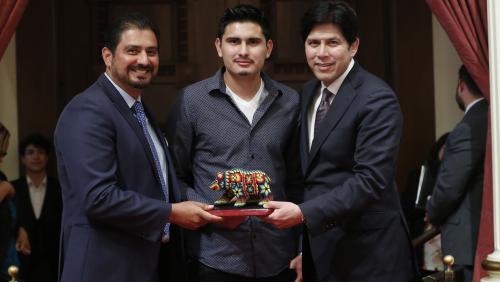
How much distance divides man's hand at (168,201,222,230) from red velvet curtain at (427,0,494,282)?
52.1 inches

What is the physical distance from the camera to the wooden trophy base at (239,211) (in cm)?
324

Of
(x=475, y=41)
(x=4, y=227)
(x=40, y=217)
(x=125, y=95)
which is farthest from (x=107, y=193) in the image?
(x=40, y=217)

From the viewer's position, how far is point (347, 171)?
3.47 metres

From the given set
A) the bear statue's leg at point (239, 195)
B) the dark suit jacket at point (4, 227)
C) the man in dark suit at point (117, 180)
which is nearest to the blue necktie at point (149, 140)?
the man in dark suit at point (117, 180)

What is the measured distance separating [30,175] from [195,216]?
249 cm

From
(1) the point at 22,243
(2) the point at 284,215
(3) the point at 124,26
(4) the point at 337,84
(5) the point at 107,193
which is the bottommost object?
(1) the point at 22,243

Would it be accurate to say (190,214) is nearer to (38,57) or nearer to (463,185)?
(463,185)

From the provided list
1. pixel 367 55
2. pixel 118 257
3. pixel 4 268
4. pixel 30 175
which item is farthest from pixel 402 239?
pixel 30 175

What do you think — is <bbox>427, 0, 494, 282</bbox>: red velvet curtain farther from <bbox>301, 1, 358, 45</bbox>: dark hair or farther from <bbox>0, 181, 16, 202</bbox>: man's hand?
<bbox>0, 181, 16, 202</bbox>: man's hand

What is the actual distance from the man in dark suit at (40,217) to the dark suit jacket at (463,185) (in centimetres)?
239

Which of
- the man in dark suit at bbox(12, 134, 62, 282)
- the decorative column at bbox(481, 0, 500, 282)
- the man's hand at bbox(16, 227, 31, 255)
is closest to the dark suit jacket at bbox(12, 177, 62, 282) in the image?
the man in dark suit at bbox(12, 134, 62, 282)

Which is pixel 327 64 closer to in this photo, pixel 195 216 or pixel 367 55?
pixel 195 216

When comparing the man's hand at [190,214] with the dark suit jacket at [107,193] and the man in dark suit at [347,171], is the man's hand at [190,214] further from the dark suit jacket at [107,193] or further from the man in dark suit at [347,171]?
the man in dark suit at [347,171]

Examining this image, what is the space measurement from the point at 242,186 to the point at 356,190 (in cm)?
42
